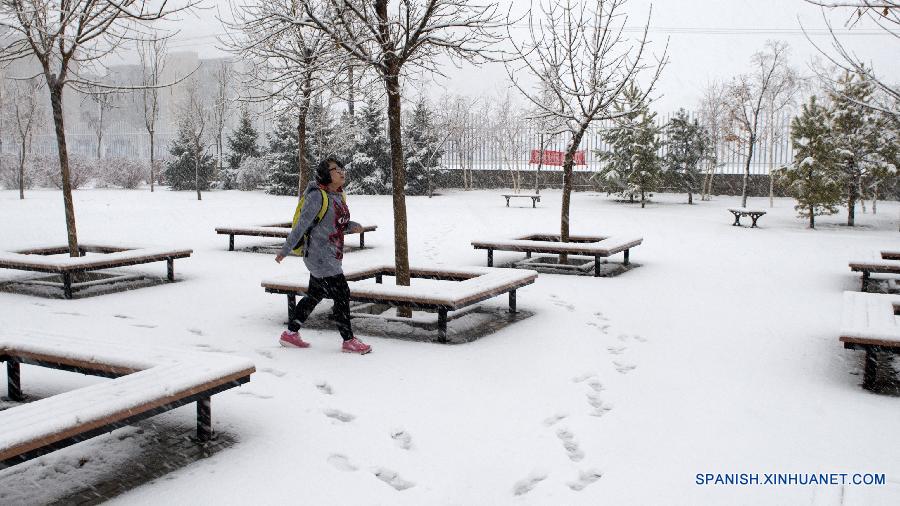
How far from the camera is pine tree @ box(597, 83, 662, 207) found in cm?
2706

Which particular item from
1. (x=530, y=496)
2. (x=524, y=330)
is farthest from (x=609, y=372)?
(x=530, y=496)

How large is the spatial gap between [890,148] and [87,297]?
19854mm

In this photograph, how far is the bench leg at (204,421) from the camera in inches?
169

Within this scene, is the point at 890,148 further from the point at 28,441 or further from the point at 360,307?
the point at 28,441

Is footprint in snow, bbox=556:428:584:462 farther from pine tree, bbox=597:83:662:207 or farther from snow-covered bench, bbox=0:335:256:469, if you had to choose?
pine tree, bbox=597:83:662:207

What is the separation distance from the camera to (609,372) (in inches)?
235

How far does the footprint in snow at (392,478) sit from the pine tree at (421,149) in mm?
28838

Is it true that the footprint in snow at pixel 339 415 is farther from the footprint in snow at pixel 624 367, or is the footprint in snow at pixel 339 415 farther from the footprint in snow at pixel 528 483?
the footprint in snow at pixel 624 367

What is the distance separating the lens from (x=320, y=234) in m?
6.14

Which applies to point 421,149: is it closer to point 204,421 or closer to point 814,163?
point 814,163

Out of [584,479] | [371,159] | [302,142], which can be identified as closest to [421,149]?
[371,159]

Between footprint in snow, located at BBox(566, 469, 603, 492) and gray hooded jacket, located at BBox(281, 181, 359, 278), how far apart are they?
3020 mm

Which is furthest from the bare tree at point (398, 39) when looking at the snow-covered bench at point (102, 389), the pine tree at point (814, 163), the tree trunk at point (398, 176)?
the pine tree at point (814, 163)

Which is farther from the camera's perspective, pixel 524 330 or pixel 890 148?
pixel 890 148
